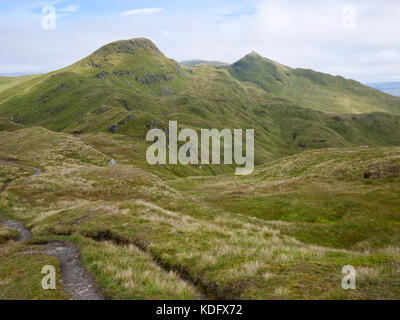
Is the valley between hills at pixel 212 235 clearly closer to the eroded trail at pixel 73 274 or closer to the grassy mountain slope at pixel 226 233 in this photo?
the grassy mountain slope at pixel 226 233

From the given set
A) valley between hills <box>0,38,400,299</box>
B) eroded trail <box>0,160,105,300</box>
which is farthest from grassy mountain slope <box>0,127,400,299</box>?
eroded trail <box>0,160,105,300</box>

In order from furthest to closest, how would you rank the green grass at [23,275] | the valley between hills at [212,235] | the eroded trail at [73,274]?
the eroded trail at [73,274]
the valley between hills at [212,235]
the green grass at [23,275]

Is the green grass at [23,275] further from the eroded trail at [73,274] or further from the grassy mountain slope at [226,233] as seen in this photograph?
the eroded trail at [73,274]

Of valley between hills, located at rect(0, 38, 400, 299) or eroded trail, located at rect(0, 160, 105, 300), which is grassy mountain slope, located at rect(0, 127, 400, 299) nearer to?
valley between hills, located at rect(0, 38, 400, 299)

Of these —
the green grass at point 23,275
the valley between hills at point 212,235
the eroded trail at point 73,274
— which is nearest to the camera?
the green grass at point 23,275

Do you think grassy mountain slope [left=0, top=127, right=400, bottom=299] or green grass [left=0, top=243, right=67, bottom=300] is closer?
green grass [left=0, top=243, right=67, bottom=300]

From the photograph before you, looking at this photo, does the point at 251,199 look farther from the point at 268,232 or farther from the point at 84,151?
the point at 84,151

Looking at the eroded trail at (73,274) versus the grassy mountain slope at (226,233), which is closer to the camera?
the grassy mountain slope at (226,233)

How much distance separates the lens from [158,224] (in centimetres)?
2089

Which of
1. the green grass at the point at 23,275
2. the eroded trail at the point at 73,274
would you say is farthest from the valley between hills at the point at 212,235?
the eroded trail at the point at 73,274

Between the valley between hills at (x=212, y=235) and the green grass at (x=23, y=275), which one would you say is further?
the valley between hills at (x=212, y=235)

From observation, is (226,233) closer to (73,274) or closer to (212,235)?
(212,235)

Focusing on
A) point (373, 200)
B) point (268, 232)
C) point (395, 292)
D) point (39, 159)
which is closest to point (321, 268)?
point (395, 292)
